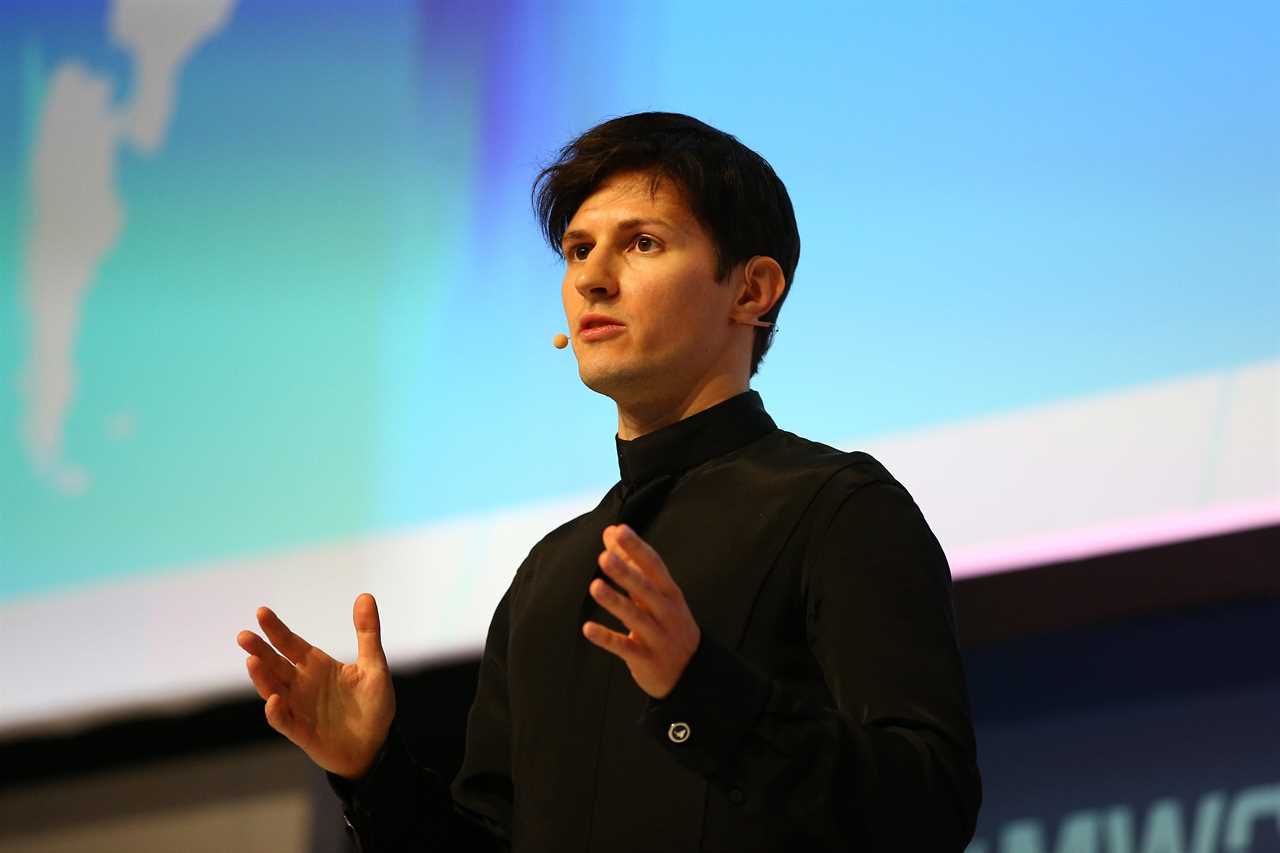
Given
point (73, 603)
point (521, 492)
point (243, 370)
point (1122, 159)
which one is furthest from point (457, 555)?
point (1122, 159)

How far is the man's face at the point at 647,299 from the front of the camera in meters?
1.36

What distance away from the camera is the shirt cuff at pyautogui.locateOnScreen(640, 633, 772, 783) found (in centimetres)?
102

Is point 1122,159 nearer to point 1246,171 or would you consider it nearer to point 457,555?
point 1246,171

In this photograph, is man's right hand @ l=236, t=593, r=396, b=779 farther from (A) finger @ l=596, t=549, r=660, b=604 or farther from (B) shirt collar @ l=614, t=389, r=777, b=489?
(A) finger @ l=596, t=549, r=660, b=604

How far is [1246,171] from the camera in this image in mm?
2150

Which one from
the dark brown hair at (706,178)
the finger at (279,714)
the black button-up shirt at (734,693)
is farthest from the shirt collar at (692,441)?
the finger at (279,714)

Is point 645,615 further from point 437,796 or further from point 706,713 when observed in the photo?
point 437,796

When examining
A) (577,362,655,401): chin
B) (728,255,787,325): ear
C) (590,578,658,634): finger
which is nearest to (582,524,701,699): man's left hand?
(590,578,658,634): finger

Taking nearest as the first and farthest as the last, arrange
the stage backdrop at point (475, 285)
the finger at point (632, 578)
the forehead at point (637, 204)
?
the finger at point (632, 578) → the forehead at point (637, 204) → the stage backdrop at point (475, 285)

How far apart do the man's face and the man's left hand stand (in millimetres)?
370

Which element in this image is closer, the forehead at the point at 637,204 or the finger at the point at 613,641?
the finger at the point at 613,641

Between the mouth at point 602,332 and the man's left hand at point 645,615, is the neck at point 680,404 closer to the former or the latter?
the mouth at point 602,332

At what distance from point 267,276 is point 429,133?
0.39 meters

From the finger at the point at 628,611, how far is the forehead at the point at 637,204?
0.50 m
